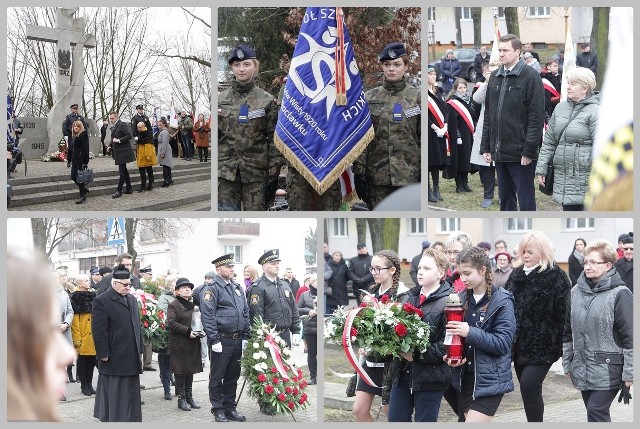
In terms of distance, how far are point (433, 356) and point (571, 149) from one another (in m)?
2.17

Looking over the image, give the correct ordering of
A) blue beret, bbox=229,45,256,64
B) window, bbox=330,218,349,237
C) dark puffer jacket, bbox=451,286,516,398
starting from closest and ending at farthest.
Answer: dark puffer jacket, bbox=451,286,516,398, blue beret, bbox=229,45,256,64, window, bbox=330,218,349,237

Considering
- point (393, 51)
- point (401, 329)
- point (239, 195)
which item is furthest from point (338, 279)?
point (401, 329)

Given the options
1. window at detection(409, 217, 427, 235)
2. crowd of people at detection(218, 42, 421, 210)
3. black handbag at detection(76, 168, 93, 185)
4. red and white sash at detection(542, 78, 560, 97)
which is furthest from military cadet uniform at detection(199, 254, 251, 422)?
red and white sash at detection(542, 78, 560, 97)

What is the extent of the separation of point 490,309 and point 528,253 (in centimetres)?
69

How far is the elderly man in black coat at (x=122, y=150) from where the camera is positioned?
486 inches

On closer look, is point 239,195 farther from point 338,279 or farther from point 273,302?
point 338,279

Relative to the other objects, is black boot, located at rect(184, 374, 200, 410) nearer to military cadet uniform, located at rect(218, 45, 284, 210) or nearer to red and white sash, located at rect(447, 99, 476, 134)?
military cadet uniform, located at rect(218, 45, 284, 210)

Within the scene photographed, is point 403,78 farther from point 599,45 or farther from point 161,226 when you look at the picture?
point 161,226

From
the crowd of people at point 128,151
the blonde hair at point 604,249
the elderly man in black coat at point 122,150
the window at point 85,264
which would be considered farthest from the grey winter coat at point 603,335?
A: the elderly man in black coat at point 122,150

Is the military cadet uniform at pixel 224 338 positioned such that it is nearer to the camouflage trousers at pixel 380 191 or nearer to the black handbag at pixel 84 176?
the camouflage trousers at pixel 380 191

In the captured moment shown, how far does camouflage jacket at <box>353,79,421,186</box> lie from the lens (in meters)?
7.82

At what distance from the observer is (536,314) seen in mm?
6699

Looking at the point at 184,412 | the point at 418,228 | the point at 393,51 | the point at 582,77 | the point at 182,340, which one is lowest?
the point at 184,412

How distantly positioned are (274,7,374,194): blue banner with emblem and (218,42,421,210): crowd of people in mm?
183
